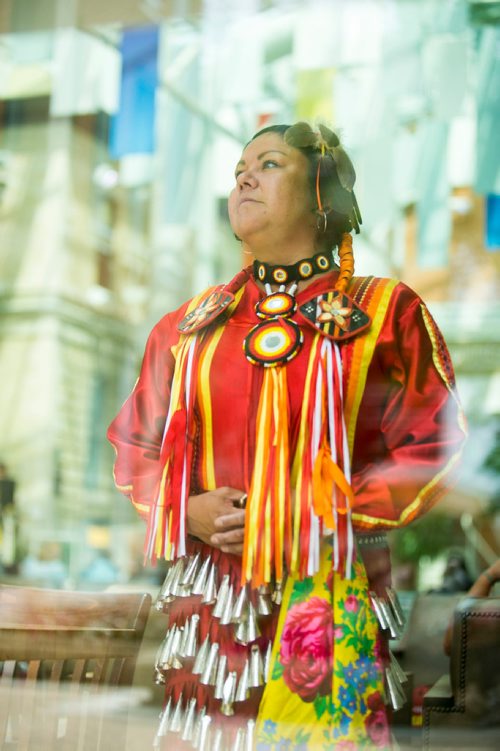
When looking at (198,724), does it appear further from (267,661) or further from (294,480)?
(294,480)

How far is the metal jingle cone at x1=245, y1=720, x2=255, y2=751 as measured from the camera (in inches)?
58.9

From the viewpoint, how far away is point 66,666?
172 centimetres

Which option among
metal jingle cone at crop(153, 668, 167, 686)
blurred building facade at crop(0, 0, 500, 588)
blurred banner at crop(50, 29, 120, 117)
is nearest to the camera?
metal jingle cone at crop(153, 668, 167, 686)

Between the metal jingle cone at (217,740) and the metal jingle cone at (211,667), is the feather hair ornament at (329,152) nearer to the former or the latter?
the metal jingle cone at (211,667)

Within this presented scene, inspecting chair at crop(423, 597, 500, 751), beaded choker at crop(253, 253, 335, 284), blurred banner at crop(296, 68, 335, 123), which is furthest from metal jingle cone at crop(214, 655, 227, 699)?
blurred banner at crop(296, 68, 335, 123)

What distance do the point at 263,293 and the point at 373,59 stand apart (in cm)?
155

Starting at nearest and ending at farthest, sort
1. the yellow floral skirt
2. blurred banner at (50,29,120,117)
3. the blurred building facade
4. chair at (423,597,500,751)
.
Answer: the yellow floral skirt → chair at (423,597,500,751) → the blurred building facade → blurred banner at (50,29,120,117)

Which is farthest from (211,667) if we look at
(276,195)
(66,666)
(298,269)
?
(276,195)

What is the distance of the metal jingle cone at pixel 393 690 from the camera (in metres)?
1.52

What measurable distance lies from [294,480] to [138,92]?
1884mm

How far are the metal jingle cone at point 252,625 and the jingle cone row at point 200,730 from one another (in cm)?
12

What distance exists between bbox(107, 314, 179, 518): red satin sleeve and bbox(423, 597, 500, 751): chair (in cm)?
80

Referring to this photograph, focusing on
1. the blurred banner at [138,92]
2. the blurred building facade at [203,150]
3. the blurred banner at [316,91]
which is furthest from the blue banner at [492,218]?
the blurred banner at [138,92]

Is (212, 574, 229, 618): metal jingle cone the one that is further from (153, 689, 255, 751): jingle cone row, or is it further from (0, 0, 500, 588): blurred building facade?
(0, 0, 500, 588): blurred building facade
